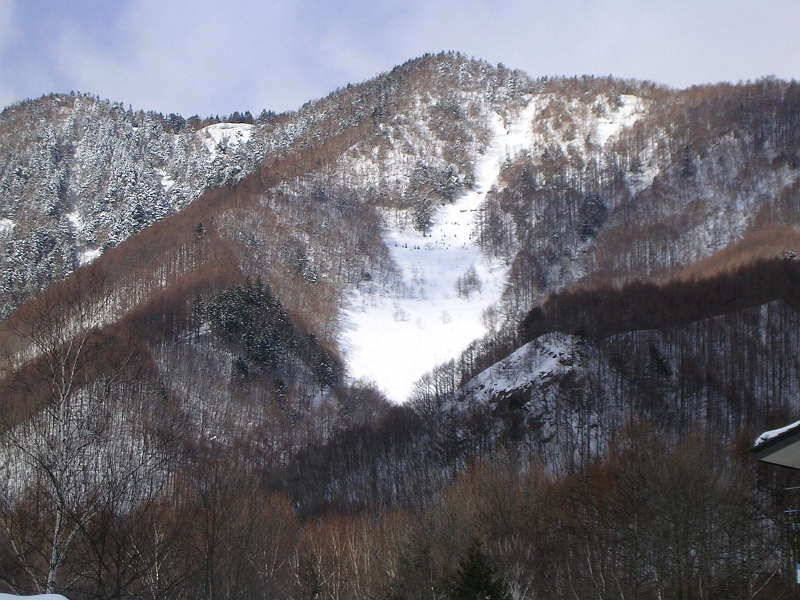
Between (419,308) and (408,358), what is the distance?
17.3 m

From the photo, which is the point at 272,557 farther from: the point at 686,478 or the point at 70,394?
the point at 70,394

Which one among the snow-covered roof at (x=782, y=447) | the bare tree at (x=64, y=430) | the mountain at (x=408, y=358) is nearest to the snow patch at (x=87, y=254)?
the mountain at (x=408, y=358)

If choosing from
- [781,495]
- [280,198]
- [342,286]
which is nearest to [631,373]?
[781,495]

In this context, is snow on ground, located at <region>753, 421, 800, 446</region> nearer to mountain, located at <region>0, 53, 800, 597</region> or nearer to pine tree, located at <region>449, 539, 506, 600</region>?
pine tree, located at <region>449, 539, 506, 600</region>

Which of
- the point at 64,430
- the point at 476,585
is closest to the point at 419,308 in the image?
the point at 476,585

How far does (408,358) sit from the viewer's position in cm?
11594

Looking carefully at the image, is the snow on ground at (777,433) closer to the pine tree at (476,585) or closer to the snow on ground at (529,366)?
the pine tree at (476,585)

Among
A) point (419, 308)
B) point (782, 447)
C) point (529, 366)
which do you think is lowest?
point (529, 366)

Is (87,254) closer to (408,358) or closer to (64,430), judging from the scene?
(408,358)

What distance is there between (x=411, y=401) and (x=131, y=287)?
2017 inches

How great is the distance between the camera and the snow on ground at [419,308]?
375 feet

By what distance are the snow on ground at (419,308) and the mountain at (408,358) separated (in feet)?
2.03

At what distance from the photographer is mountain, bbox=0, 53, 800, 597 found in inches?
792

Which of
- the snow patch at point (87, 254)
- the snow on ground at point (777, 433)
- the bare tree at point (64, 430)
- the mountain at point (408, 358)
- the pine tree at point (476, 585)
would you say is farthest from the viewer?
the snow patch at point (87, 254)
